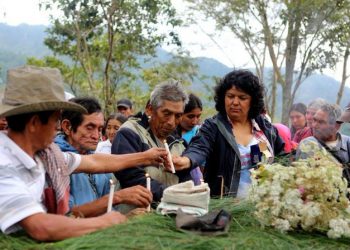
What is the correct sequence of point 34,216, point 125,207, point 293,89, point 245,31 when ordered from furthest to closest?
point 293,89 < point 245,31 < point 125,207 < point 34,216

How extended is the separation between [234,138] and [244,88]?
37 centimetres

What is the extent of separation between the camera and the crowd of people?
81.7 inches

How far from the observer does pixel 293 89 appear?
2028 cm

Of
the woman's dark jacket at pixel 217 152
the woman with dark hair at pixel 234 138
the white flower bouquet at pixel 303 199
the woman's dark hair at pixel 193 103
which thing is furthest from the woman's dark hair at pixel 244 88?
the white flower bouquet at pixel 303 199

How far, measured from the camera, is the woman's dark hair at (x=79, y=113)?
3.53m

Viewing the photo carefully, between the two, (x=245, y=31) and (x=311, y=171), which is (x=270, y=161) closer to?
(x=311, y=171)

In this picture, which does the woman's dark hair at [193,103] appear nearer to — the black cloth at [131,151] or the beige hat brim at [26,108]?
the black cloth at [131,151]

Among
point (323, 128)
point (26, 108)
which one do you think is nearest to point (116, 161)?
point (26, 108)

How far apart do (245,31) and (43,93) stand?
17.5m

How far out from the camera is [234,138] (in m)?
3.68

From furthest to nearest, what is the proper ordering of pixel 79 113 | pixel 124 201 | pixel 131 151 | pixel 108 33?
1. pixel 108 33
2. pixel 79 113
3. pixel 131 151
4. pixel 124 201

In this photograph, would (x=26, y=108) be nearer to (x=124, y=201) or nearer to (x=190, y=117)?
(x=124, y=201)

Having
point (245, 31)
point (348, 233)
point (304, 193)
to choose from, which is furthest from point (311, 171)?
point (245, 31)

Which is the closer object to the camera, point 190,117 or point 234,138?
point 234,138
